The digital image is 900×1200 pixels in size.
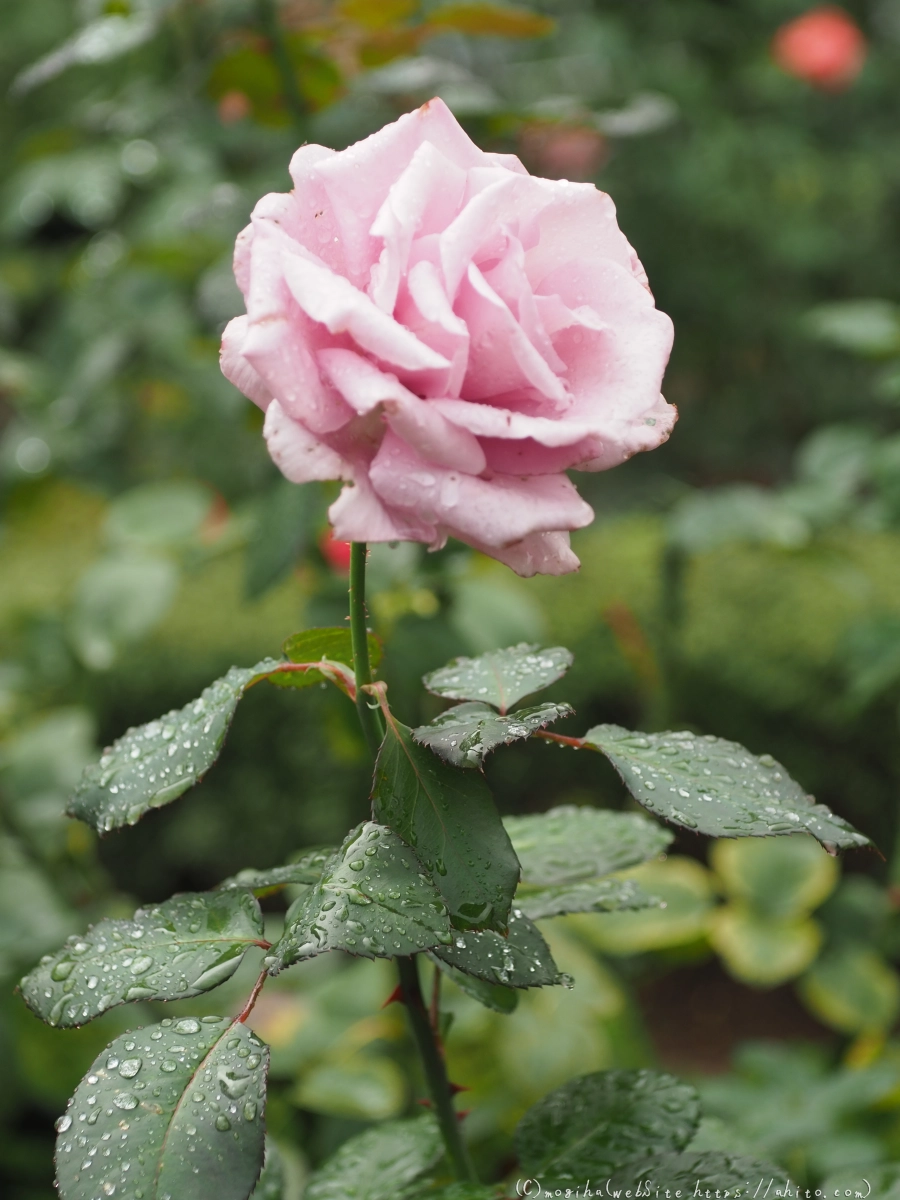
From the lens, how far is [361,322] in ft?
1.08

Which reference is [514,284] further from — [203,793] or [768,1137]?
[203,793]

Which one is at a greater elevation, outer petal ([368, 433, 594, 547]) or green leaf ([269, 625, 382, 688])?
outer petal ([368, 433, 594, 547])

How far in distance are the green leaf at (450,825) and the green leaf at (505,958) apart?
0.03m

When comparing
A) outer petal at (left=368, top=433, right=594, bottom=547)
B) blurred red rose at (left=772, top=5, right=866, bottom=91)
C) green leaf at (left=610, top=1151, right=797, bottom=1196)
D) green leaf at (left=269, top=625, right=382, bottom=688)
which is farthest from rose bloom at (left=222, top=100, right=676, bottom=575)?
blurred red rose at (left=772, top=5, right=866, bottom=91)

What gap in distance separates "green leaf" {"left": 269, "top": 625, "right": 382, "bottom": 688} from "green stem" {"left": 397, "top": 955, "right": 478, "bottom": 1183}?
4.9 inches

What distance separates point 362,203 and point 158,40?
100 cm

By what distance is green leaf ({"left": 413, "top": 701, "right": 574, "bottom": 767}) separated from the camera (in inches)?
13.9

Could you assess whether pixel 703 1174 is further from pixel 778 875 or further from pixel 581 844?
pixel 778 875

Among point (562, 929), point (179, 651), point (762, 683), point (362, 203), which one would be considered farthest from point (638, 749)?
point (179, 651)

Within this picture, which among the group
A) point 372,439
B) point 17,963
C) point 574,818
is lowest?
point 17,963

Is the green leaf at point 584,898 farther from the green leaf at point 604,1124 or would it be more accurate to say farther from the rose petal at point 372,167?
the rose petal at point 372,167

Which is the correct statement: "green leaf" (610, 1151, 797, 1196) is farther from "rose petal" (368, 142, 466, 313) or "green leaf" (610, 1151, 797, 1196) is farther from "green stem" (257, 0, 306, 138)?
"green stem" (257, 0, 306, 138)

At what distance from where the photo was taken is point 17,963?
103 cm

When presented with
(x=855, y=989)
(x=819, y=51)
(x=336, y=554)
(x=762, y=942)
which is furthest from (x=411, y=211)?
(x=819, y=51)
